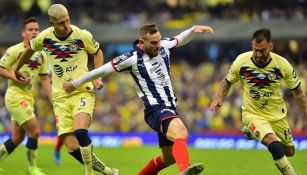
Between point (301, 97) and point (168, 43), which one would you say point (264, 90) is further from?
point (168, 43)

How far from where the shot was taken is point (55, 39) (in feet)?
37.7

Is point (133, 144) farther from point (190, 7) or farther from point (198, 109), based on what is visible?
point (190, 7)

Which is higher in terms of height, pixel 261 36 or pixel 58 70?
pixel 261 36

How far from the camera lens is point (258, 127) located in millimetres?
11000

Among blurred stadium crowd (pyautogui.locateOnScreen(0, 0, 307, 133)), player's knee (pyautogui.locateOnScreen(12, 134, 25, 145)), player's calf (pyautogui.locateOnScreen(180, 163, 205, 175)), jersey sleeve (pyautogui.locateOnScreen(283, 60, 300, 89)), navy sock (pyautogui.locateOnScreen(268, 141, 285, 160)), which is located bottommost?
blurred stadium crowd (pyautogui.locateOnScreen(0, 0, 307, 133))

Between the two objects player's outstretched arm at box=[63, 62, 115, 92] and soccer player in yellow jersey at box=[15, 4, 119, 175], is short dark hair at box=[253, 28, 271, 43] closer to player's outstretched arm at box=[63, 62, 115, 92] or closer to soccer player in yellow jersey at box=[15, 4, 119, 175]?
player's outstretched arm at box=[63, 62, 115, 92]

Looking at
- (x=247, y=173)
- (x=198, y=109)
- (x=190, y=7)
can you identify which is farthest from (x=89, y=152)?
(x=190, y=7)

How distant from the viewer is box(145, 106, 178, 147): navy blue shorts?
32.8 ft

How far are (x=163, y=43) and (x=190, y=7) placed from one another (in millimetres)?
21576

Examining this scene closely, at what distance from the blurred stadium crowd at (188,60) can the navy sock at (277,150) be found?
14.2m

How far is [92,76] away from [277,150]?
2698mm

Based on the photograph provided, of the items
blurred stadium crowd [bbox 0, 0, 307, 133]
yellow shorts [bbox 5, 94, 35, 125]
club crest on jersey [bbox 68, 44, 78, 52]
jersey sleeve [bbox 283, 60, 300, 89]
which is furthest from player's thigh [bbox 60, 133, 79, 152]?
blurred stadium crowd [bbox 0, 0, 307, 133]

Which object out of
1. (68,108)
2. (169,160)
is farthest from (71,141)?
(169,160)

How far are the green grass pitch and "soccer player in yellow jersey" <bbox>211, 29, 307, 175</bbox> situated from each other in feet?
8.03
